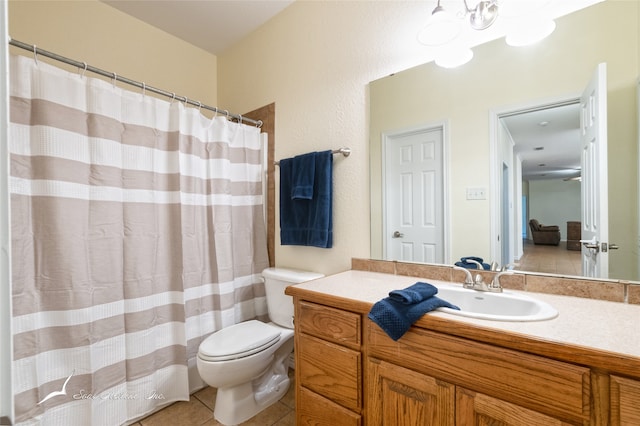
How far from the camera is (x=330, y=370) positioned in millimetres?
1104

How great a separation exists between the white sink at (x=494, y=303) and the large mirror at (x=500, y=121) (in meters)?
0.23

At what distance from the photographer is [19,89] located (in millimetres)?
1192

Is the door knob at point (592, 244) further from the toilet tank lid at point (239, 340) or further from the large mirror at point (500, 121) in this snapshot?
the toilet tank lid at point (239, 340)

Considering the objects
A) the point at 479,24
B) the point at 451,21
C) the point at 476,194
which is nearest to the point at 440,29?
the point at 451,21

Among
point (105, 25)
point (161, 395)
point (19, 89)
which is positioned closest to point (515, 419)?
point (161, 395)

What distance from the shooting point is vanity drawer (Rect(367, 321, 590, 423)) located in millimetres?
665

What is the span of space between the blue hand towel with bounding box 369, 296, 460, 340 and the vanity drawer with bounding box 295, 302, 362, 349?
0.46 feet

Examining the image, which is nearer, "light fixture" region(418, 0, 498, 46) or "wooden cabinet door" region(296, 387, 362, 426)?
"wooden cabinet door" region(296, 387, 362, 426)

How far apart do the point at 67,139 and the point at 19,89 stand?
24 cm

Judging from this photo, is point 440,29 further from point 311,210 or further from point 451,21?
point 311,210

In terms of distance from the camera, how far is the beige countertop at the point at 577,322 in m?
0.68

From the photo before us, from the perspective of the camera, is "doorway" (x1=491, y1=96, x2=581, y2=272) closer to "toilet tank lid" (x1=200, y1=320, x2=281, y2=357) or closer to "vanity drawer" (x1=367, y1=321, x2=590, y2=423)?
"vanity drawer" (x1=367, y1=321, x2=590, y2=423)

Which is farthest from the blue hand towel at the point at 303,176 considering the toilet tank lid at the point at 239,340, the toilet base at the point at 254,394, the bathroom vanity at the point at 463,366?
the toilet base at the point at 254,394

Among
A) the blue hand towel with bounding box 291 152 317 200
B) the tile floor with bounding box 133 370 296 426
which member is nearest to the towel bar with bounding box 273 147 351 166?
the blue hand towel with bounding box 291 152 317 200
